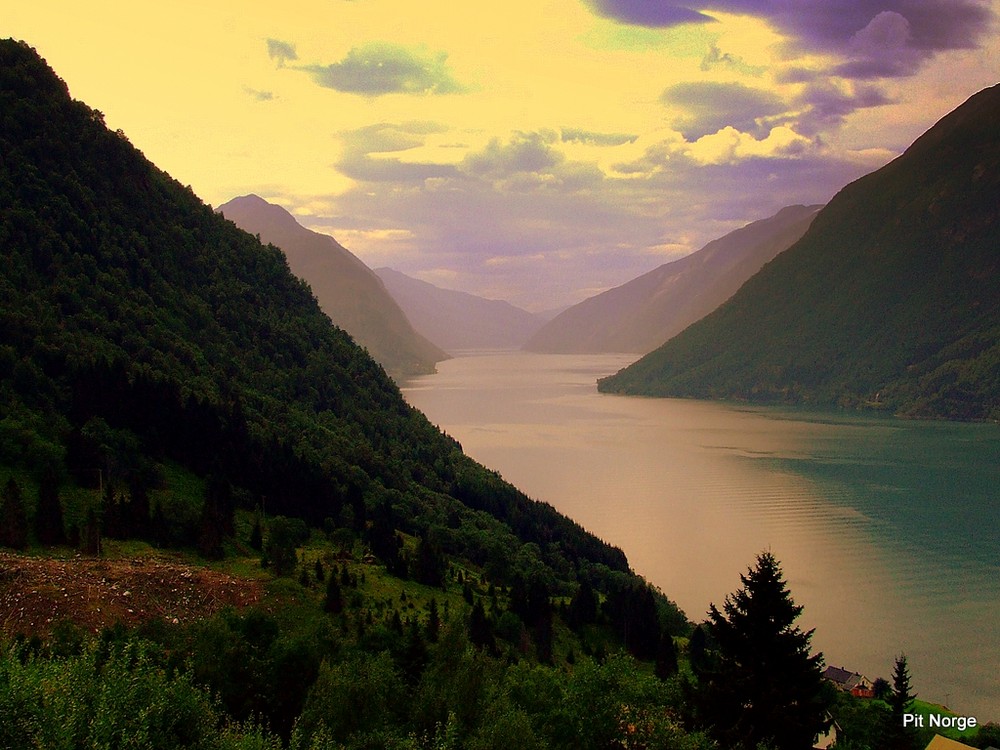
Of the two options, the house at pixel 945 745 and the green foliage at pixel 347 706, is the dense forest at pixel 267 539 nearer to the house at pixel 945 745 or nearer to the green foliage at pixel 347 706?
the green foliage at pixel 347 706

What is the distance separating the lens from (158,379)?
61.9 metres

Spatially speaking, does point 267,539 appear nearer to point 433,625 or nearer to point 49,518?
point 49,518

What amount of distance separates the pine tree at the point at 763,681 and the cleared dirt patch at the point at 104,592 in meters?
21.8

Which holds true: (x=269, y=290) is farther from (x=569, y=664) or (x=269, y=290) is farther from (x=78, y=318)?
(x=569, y=664)

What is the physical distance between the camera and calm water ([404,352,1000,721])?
5694 cm

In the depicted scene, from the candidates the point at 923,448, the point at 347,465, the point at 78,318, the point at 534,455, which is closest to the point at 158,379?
the point at 78,318

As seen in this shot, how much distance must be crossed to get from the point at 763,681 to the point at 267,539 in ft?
112

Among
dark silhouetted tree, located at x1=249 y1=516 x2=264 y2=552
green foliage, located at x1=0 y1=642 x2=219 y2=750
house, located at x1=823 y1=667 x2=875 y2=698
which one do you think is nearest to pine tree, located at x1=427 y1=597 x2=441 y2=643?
dark silhouetted tree, located at x1=249 y1=516 x2=264 y2=552

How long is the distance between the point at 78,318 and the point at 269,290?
36.3 m

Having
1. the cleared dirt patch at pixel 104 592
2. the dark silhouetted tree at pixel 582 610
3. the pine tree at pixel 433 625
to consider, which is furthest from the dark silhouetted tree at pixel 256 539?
the dark silhouetted tree at pixel 582 610

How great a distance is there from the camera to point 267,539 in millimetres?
48719

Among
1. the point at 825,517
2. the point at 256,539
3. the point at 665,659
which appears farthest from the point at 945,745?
the point at 825,517

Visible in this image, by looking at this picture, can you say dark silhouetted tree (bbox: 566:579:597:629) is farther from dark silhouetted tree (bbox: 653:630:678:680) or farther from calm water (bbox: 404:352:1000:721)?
calm water (bbox: 404:352:1000:721)

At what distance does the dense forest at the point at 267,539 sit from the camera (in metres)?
21.1
